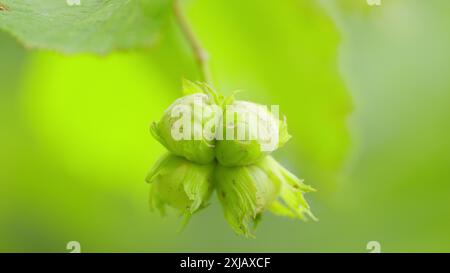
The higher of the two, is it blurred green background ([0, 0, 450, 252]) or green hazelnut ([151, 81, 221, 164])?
blurred green background ([0, 0, 450, 252])

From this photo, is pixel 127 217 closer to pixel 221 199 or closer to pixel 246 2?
pixel 246 2

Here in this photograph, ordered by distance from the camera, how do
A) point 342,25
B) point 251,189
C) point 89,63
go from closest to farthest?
1. point 251,189
2. point 342,25
3. point 89,63

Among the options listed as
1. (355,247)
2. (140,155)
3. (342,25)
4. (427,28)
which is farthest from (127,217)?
(427,28)

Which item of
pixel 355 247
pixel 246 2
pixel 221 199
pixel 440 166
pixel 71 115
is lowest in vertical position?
pixel 221 199

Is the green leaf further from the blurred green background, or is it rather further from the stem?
the blurred green background

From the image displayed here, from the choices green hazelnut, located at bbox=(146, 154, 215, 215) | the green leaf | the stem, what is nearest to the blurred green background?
the stem

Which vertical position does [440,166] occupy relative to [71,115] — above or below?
below

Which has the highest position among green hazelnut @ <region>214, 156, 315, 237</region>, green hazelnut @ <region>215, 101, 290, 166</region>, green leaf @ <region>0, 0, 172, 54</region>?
green leaf @ <region>0, 0, 172, 54</region>
